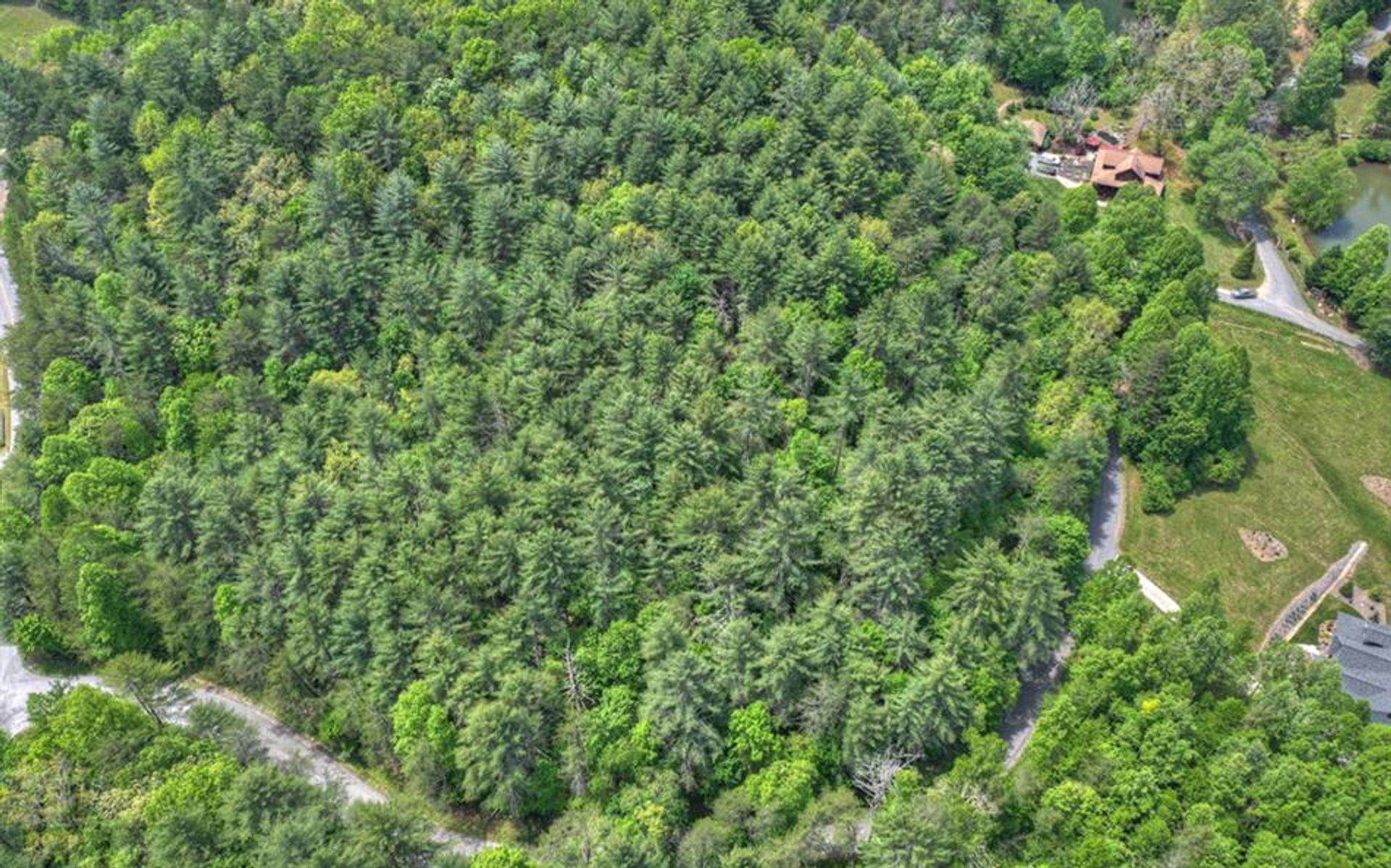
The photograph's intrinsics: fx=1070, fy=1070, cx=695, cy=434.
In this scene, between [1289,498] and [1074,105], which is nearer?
[1289,498]

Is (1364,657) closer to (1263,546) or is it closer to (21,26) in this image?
(1263,546)

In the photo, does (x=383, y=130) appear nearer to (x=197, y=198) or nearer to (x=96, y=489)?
(x=197, y=198)

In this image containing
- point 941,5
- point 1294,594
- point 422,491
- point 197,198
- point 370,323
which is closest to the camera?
point 422,491

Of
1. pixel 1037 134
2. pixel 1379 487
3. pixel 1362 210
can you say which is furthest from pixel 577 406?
pixel 1362 210

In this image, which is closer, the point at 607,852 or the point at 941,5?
the point at 607,852

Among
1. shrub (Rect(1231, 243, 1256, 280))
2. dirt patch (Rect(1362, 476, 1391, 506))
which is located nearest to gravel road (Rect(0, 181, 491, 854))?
dirt patch (Rect(1362, 476, 1391, 506))

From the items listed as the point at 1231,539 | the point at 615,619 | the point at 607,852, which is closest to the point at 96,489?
the point at 615,619
